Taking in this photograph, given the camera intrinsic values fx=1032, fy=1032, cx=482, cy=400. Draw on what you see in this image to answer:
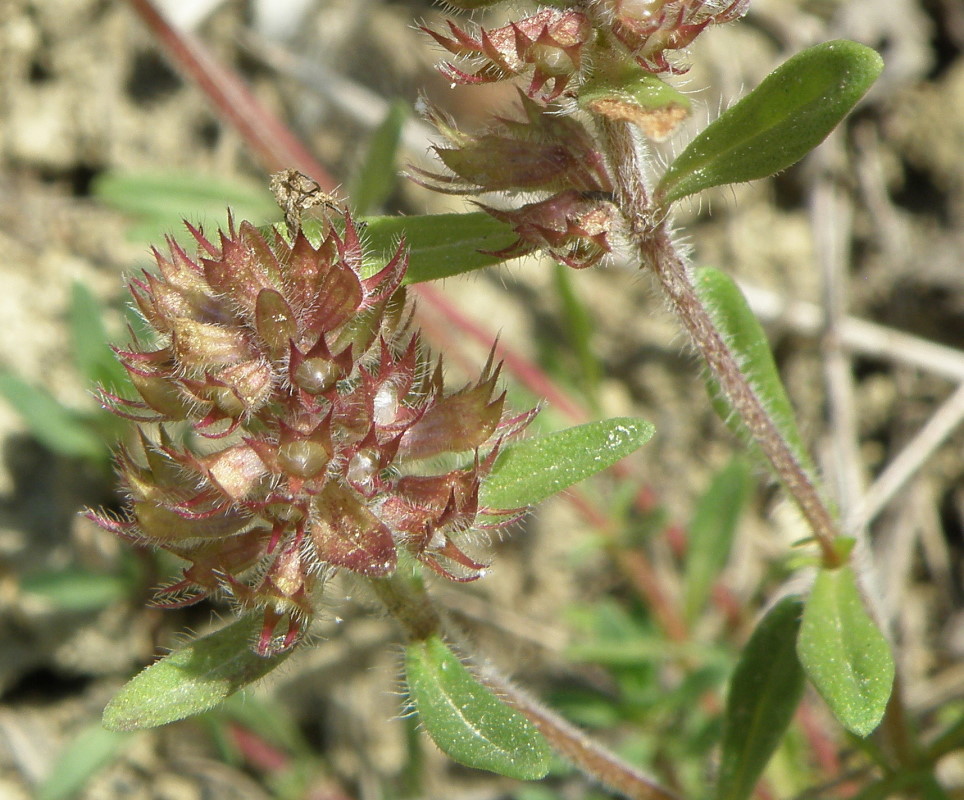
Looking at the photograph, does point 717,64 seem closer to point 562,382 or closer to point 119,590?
point 562,382

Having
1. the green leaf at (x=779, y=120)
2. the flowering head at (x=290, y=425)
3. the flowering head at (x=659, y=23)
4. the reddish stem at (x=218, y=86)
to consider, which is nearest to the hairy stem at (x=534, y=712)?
the flowering head at (x=290, y=425)

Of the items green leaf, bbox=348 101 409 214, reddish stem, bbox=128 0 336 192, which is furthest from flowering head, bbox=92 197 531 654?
reddish stem, bbox=128 0 336 192

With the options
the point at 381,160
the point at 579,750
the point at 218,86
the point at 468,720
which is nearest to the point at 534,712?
the point at 579,750

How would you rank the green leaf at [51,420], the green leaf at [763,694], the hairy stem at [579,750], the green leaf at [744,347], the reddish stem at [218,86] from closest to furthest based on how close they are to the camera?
1. the hairy stem at [579,750]
2. the green leaf at [744,347]
3. the green leaf at [763,694]
4. the green leaf at [51,420]
5. the reddish stem at [218,86]

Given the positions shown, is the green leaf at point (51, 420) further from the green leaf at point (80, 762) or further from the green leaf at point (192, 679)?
the green leaf at point (192, 679)

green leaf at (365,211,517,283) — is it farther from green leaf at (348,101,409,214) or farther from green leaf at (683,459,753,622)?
green leaf at (683,459,753,622)

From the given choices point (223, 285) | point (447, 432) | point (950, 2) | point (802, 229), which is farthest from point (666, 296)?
point (950, 2)

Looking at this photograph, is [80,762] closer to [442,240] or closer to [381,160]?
[381,160]
